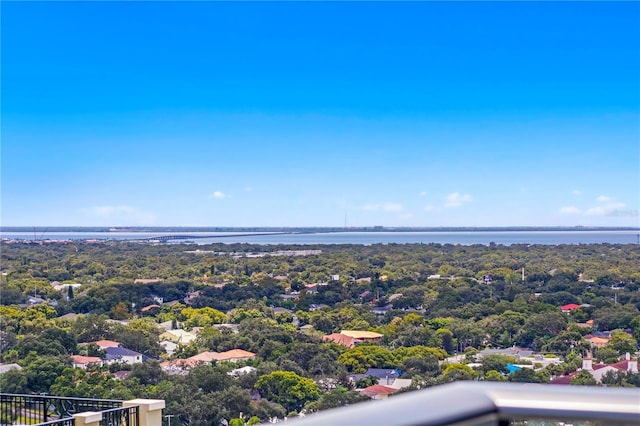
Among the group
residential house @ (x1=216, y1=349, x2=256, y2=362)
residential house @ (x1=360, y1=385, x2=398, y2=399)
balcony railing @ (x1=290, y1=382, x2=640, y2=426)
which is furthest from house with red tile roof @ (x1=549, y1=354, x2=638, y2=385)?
balcony railing @ (x1=290, y1=382, x2=640, y2=426)

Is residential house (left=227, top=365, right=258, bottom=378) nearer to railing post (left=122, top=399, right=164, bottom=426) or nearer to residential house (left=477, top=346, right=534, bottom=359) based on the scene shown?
residential house (left=477, top=346, right=534, bottom=359)

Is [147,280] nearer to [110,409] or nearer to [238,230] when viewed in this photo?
[110,409]

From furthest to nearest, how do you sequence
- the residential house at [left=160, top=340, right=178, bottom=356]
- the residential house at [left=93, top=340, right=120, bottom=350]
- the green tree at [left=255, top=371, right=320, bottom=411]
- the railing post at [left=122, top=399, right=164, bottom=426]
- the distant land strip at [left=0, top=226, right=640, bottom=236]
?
the distant land strip at [left=0, top=226, right=640, bottom=236] < the residential house at [left=93, top=340, right=120, bottom=350] < the residential house at [left=160, top=340, right=178, bottom=356] < the green tree at [left=255, top=371, right=320, bottom=411] < the railing post at [left=122, top=399, right=164, bottom=426]

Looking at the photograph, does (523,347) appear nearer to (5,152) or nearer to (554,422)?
(554,422)

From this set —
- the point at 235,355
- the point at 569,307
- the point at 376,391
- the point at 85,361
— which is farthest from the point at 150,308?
the point at 569,307

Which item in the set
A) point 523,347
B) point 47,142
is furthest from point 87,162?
point 523,347

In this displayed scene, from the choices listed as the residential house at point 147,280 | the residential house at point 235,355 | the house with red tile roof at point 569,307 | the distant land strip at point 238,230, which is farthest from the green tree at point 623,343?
the distant land strip at point 238,230
